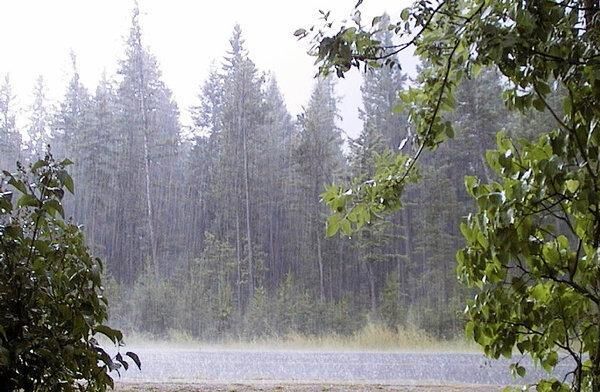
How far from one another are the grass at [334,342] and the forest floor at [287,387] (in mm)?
675

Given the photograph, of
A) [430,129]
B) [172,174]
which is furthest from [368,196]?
[172,174]

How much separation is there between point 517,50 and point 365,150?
2185mm

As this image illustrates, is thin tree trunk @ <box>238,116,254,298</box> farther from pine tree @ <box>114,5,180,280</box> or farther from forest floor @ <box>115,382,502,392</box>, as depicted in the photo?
forest floor @ <box>115,382,502,392</box>

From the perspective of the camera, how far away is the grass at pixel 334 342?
3.33 m

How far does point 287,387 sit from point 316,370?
1.36 feet

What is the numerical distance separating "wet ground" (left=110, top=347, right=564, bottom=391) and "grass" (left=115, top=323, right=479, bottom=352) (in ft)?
0.54

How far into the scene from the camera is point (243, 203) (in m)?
4.50

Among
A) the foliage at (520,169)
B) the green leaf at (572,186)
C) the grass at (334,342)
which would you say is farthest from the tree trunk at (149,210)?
the green leaf at (572,186)

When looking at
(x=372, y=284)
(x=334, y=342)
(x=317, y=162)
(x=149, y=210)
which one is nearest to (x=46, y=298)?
(x=334, y=342)

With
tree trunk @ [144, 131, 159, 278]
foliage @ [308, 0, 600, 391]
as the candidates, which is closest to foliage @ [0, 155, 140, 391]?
foliage @ [308, 0, 600, 391]

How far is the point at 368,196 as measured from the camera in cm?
103

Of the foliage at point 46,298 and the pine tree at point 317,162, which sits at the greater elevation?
the pine tree at point 317,162

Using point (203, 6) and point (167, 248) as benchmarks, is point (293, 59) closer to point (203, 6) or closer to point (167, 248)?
point (203, 6)

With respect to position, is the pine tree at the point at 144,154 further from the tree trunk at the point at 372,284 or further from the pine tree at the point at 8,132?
the tree trunk at the point at 372,284
